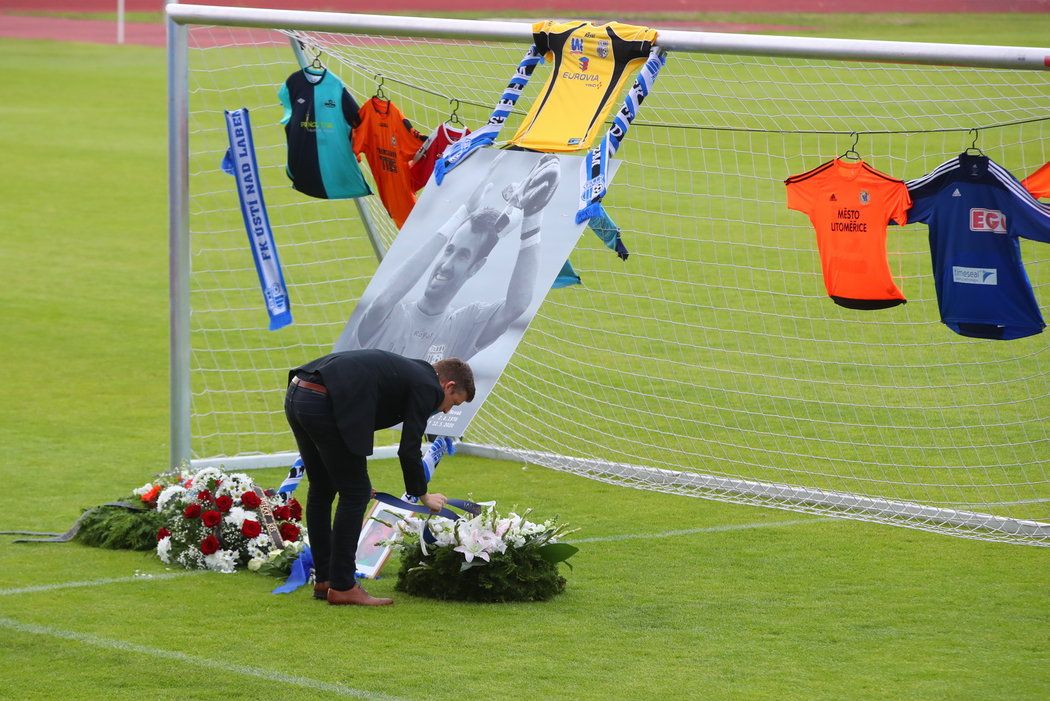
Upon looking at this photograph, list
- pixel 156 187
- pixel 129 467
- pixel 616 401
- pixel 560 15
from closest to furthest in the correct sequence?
pixel 129 467
pixel 616 401
pixel 156 187
pixel 560 15

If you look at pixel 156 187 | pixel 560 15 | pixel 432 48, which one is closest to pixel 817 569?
pixel 432 48

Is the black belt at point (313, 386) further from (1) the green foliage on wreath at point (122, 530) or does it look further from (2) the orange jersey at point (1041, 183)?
(2) the orange jersey at point (1041, 183)

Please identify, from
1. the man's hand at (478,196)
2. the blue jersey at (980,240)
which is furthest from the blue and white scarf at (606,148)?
the blue jersey at (980,240)

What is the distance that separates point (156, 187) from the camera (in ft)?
71.3

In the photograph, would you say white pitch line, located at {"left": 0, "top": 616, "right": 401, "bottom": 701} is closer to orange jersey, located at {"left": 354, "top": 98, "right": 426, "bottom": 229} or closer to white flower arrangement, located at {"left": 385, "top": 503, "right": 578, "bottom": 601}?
white flower arrangement, located at {"left": 385, "top": 503, "right": 578, "bottom": 601}

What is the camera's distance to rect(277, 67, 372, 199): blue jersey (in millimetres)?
9039

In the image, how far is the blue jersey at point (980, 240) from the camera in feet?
24.0

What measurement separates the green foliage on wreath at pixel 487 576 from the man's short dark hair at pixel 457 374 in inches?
31.4

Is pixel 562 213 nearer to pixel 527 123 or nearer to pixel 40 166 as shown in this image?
pixel 527 123

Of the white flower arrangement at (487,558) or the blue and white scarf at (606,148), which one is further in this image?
the blue and white scarf at (606,148)

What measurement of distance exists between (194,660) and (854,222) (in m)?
3.75

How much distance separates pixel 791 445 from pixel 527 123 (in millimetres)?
3395

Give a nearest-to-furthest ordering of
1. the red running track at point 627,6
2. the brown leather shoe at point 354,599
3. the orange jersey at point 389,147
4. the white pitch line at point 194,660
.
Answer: the white pitch line at point 194,660 → the brown leather shoe at point 354,599 → the orange jersey at point 389,147 → the red running track at point 627,6

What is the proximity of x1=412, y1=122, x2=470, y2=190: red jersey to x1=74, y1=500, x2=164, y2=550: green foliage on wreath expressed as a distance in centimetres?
239
